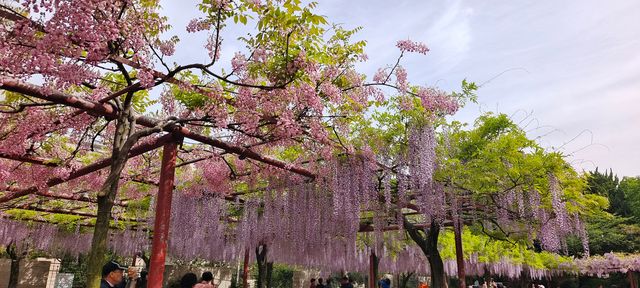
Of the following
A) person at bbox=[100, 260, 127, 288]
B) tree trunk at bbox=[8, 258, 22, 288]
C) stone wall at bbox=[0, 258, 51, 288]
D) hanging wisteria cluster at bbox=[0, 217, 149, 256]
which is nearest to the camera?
person at bbox=[100, 260, 127, 288]

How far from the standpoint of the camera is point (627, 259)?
19875 millimetres

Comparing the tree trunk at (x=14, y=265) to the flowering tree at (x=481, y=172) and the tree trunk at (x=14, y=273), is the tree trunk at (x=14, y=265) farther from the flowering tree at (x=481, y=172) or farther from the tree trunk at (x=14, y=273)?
the flowering tree at (x=481, y=172)

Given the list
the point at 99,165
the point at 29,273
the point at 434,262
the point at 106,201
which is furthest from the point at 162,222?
the point at 29,273

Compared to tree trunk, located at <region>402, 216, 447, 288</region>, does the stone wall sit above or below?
below

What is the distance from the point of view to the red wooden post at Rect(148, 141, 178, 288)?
14.8 feet

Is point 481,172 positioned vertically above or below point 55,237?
above

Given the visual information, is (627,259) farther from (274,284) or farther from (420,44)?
(420,44)

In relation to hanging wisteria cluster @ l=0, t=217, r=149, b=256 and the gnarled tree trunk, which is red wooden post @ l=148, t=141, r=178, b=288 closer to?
hanging wisteria cluster @ l=0, t=217, r=149, b=256

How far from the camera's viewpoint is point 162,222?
15.5ft

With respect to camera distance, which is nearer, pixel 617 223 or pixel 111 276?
pixel 111 276

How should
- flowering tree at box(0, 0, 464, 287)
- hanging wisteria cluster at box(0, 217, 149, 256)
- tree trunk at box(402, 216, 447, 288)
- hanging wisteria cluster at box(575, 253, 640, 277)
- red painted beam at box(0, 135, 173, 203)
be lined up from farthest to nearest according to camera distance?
1. hanging wisteria cluster at box(575, 253, 640, 277)
2. hanging wisteria cluster at box(0, 217, 149, 256)
3. tree trunk at box(402, 216, 447, 288)
4. red painted beam at box(0, 135, 173, 203)
5. flowering tree at box(0, 0, 464, 287)

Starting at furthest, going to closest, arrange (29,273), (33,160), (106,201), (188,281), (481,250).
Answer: (29,273) → (481,250) → (33,160) → (188,281) → (106,201)

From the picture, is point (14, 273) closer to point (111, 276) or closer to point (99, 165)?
point (99, 165)

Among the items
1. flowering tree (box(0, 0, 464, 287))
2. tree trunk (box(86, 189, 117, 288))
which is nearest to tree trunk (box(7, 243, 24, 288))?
flowering tree (box(0, 0, 464, 287))
